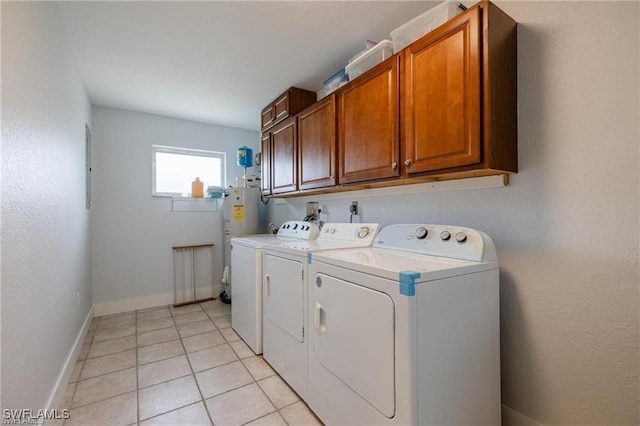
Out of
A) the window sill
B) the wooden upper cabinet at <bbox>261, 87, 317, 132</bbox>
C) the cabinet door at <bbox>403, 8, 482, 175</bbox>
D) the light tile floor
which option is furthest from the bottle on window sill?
the cabinet door at <bbox>403, 8, 482, 175</bbox>

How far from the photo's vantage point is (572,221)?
4.05ft

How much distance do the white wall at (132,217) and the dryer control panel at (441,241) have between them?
9.59 feet

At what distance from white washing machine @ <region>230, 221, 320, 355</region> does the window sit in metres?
1.61

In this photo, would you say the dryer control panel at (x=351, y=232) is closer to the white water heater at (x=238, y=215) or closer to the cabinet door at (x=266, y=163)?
the cabinet door at (x=266, y=163)

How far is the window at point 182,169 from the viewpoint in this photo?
3.62 metres

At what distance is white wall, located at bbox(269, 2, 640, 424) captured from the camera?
3.66 ft

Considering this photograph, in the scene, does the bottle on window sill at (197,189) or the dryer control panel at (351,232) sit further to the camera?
the bottle on window sill at (197,189)

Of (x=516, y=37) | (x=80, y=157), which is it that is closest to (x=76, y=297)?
(x=80, y=157)

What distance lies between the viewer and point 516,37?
140 cm

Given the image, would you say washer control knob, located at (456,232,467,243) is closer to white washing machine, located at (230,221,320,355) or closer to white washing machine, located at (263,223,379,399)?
white washing machine, located at (263,223,379,399)

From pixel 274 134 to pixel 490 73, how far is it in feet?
7.00

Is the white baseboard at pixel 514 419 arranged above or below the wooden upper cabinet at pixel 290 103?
below

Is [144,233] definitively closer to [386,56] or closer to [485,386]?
[386,56]

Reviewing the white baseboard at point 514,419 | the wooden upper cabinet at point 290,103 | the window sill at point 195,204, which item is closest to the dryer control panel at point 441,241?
the white baseboard at point 514,419
